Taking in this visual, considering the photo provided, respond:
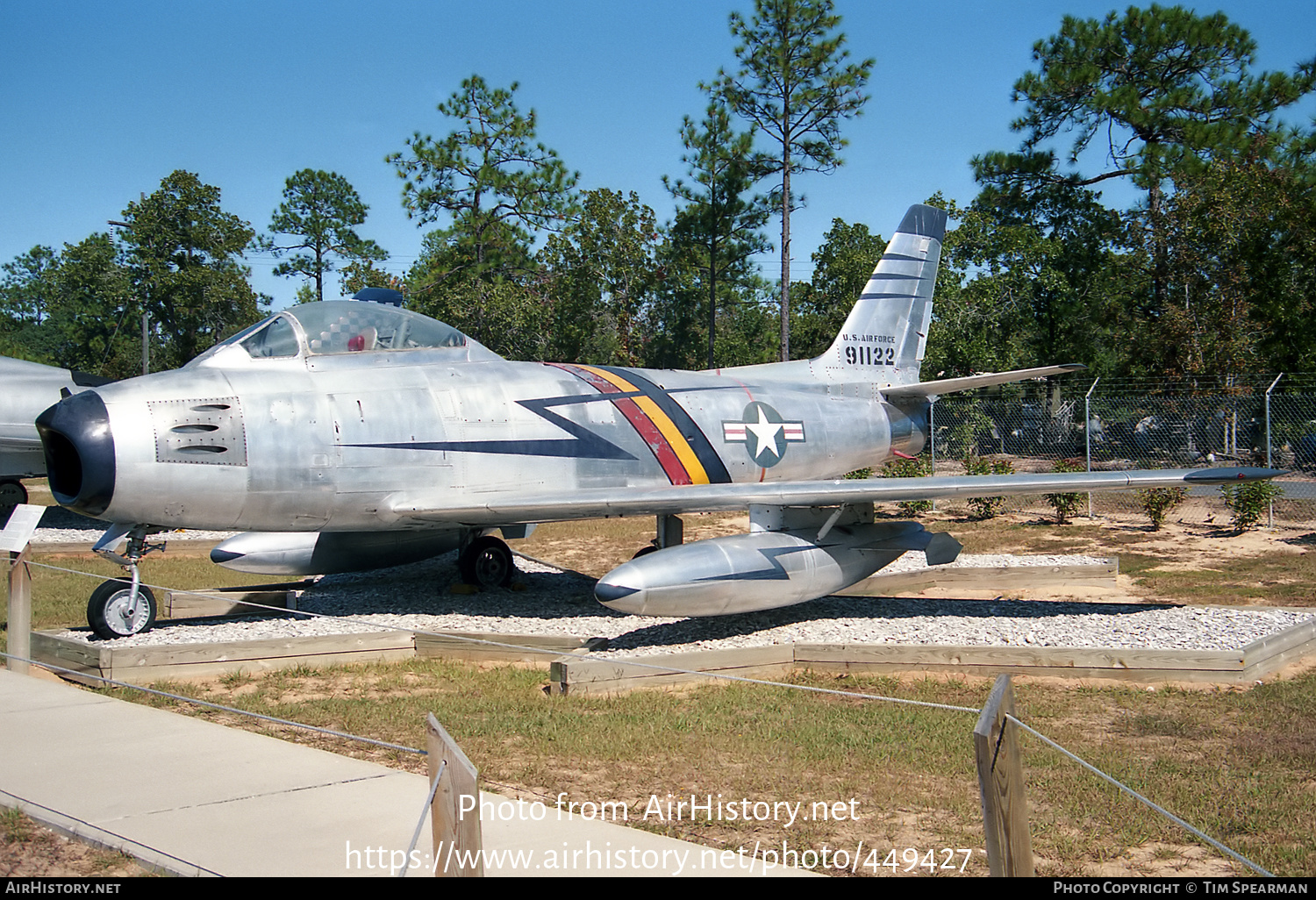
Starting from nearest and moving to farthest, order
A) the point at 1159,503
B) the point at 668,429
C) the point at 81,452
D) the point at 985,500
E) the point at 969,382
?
the point at 81,452, the point at 668,429, the point at 969,382, the point at 1159,503, the point at 985,500

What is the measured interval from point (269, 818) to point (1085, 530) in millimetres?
16682

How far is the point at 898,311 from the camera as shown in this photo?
15812 millimetres

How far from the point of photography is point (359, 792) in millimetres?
5055

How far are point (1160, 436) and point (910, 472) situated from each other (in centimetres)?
722

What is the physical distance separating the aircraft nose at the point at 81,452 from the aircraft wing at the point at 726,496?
252cm

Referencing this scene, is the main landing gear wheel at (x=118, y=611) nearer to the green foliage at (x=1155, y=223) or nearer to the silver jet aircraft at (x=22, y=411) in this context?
the silver jet aircraft at (x=22, y=411)

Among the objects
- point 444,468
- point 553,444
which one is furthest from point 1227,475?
point 444,468

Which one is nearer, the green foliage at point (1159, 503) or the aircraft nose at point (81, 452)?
the aircraft nose at point (81, 452)

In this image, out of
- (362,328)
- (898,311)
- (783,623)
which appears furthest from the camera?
(898,311)

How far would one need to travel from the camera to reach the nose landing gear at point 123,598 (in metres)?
8.79

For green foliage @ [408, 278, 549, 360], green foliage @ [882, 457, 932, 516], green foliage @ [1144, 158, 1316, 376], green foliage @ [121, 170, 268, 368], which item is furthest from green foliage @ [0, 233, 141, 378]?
green foliage @ [1144, 158, 1316, 376]

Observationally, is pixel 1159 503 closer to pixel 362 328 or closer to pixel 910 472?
pixel 910 472

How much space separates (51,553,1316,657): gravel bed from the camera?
9.02 meters

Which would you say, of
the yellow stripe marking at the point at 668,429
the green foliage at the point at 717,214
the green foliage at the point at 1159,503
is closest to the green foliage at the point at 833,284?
the green foliage at the point at 717,214
